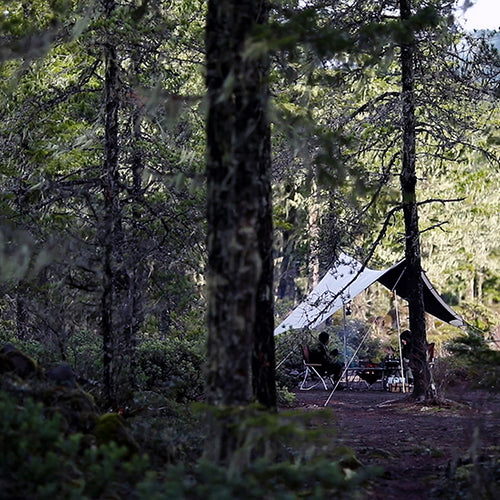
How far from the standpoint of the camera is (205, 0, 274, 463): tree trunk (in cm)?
489

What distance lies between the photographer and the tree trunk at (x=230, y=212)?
489 cm

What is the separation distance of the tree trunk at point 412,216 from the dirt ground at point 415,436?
600 millimetres

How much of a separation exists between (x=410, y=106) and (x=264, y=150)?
258 inches

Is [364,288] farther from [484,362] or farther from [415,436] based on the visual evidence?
[484,362]

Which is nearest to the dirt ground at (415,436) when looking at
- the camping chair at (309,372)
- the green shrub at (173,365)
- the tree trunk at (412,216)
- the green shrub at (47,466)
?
the tree trunk at (412,216)

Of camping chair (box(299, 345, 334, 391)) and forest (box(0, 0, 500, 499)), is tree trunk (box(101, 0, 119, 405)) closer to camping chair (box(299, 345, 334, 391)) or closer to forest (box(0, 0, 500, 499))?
forest (box(0, 0, 500, 499))

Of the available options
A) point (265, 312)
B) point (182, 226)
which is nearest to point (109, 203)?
point (182, 226)

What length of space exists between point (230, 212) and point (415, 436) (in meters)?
6.19

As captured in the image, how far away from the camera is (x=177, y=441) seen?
595cm

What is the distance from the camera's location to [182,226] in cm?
1094

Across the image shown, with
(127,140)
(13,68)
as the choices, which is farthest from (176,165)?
(13,68)

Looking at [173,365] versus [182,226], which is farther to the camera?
[173,365]

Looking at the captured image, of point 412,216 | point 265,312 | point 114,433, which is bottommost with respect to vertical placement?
point 114,433

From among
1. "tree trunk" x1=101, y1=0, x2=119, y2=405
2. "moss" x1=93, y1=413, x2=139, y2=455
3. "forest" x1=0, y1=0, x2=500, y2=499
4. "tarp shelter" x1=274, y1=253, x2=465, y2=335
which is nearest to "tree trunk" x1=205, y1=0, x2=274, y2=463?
"forest" x1=0, y1=0, x2=500, y2=499
